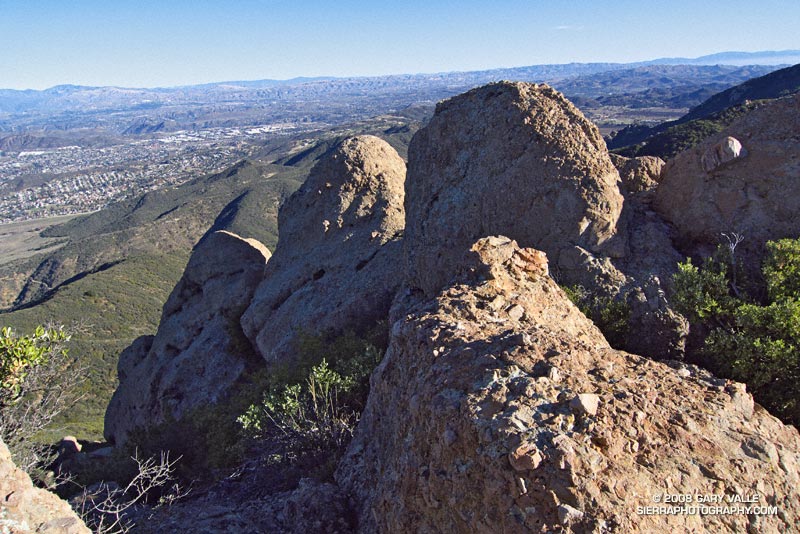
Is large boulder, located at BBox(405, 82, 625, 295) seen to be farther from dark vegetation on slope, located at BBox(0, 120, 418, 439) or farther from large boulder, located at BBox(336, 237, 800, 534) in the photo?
dark vegetation on slope, located at BBox(0, 120, 418, 439)

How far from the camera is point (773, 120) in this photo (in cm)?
990

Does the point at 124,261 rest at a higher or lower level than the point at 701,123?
lower

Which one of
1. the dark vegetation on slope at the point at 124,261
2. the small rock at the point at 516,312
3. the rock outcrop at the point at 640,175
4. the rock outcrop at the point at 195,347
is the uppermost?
the rock outcrop at the point at 640,175

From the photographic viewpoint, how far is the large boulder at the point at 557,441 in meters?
4.49

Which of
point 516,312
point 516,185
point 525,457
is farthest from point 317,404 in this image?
point 525,457

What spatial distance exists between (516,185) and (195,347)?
1521cm

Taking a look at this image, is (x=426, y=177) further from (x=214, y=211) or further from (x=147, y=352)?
(x=214, y=211)

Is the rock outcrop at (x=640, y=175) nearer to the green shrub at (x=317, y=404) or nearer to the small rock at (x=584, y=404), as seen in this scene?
the green shrub at (x=317, y=404)

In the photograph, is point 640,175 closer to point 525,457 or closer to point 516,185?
point 516,185

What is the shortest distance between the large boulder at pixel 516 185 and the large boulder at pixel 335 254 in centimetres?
361

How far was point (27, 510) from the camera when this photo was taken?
5.33 metres

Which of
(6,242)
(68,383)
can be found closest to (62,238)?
(6,242)

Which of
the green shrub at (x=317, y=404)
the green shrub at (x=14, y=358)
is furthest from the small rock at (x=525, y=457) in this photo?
the green shrub at (x=14, y=358)

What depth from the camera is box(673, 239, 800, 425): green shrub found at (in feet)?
21.1
